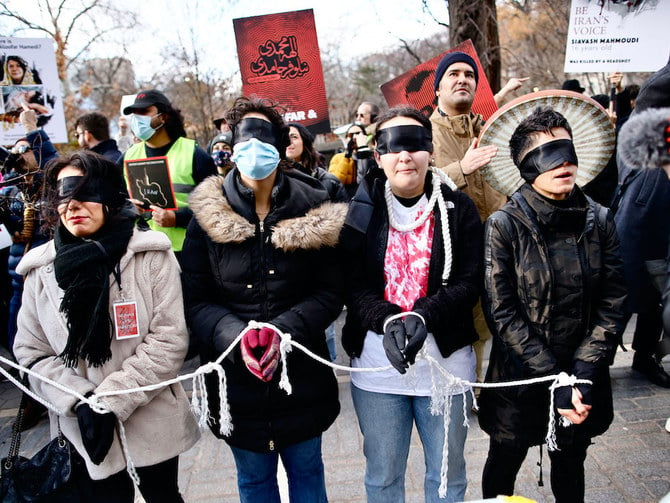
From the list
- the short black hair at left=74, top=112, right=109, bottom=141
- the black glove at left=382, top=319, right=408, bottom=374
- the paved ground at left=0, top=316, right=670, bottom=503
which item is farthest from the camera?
the short black hair at left=74, top=112, right=109, bottom=141

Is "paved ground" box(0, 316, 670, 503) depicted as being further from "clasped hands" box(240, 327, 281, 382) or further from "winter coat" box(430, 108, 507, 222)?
"winter coat" box(430, 108, 507, 222)

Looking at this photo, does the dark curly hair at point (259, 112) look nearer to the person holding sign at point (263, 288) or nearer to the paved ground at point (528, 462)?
the person holding sign at point (263, 288)

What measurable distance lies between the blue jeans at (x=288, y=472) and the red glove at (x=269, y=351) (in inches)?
18.5

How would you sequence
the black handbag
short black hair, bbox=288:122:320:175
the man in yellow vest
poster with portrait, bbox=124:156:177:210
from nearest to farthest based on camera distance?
the black handbag, poster with portrait, bbox=124:156:177:210, the man in yellow vest, short black hair, bbox=288:122:320:175

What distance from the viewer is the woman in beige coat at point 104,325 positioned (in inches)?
80.0

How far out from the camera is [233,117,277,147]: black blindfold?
7.09 ft

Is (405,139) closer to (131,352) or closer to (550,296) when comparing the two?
(550,296)

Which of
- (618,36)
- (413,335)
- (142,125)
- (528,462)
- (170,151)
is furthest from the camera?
(618,36)

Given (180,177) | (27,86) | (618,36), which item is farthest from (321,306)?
(27,86)

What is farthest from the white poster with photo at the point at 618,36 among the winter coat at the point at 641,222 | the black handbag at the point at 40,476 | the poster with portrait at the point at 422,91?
the black handbag at the point at 40,476

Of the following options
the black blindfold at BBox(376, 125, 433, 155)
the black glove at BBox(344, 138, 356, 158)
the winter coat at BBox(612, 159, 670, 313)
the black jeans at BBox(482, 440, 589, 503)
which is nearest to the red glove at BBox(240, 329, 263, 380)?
the black blindfold at BBox(376, 125, 433, 155)

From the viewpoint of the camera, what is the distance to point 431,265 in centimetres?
218

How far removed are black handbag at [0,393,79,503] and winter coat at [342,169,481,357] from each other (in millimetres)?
1407

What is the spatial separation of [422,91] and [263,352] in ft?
9.48
